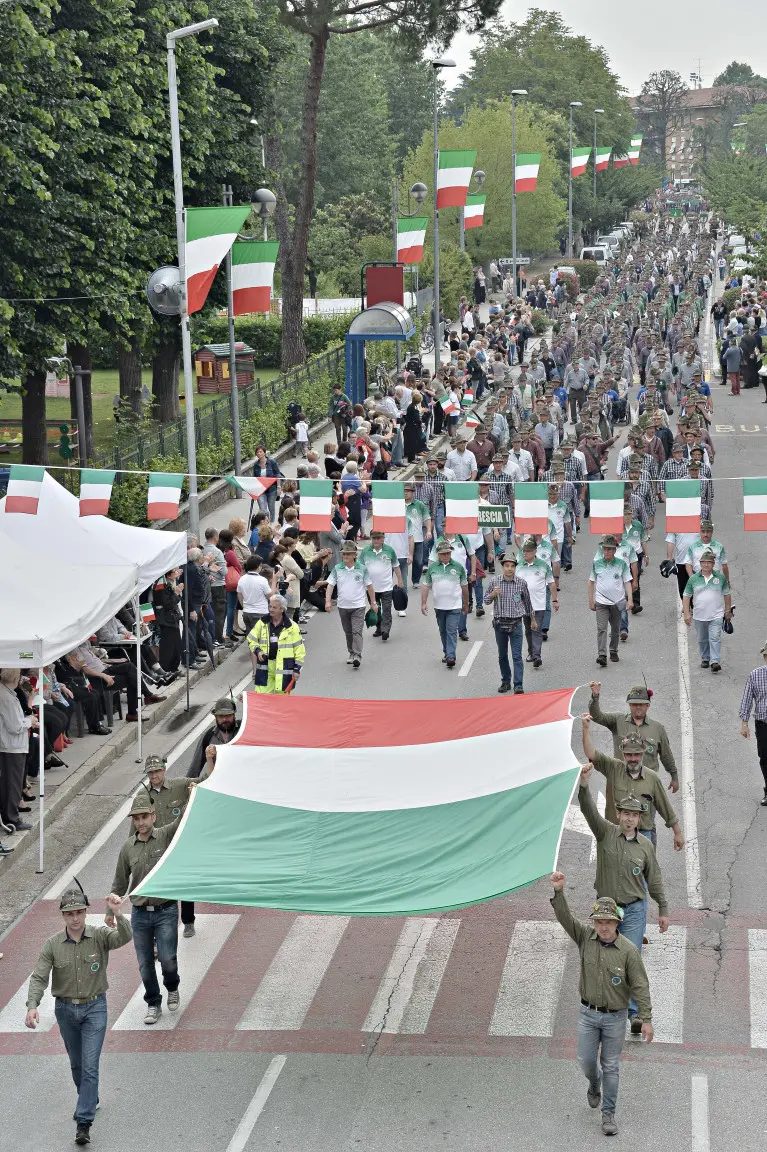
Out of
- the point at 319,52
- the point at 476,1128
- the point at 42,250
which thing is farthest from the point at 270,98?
the point at 476,1128

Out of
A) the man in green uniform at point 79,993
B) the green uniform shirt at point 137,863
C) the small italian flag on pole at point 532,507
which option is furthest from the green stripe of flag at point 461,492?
the man in green uniform at point 79,993

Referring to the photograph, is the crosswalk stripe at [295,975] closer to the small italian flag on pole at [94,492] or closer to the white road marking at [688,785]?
the white road marking at [688,785]

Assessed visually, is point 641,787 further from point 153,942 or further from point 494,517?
point 494,517

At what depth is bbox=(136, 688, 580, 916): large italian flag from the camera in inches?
433

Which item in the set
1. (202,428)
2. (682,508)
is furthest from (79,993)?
(202,428)

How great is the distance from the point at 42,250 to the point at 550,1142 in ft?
69.2

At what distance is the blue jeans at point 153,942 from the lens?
11.7 meters

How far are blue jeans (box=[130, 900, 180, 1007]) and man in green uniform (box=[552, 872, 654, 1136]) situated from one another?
10.2 ft

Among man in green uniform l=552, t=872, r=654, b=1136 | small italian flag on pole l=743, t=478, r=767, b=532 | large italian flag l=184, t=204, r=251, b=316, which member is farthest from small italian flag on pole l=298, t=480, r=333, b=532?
man in green uniform l=552, t=872, r=654, b=1136

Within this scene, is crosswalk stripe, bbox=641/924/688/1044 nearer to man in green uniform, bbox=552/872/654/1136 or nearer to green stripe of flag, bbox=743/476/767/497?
man in green uniform, bbox=552/872/654/1136

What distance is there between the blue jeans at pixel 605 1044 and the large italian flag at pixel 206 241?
51.2 feet

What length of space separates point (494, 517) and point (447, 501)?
1726 mm

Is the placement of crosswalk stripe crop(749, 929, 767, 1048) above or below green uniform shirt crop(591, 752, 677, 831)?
below

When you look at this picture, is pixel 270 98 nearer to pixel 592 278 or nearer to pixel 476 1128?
pixel 476 1128
